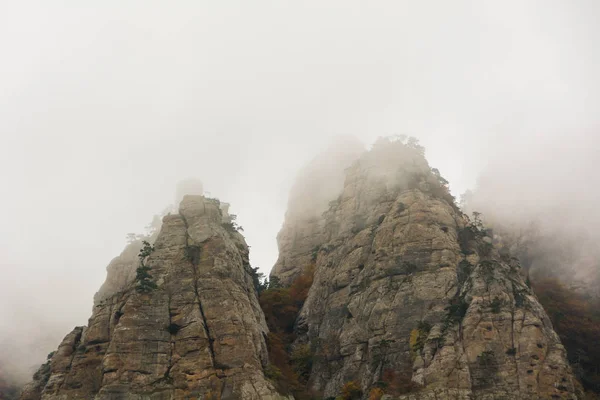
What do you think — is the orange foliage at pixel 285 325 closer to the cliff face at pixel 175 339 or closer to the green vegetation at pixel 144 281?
the cliff face at pixel 175 339

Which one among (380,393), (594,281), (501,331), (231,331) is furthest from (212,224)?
(594,281)

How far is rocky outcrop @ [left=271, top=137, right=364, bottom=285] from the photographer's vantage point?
12288cm

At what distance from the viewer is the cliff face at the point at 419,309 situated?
211 feet

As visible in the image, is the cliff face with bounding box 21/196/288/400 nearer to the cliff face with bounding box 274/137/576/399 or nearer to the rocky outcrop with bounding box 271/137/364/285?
the cliff face with bounding box 274/137/576/399

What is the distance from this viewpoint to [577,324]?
86.9 m

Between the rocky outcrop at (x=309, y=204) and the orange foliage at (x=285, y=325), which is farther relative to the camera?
the rocky outcrop at (x=309, y=204)

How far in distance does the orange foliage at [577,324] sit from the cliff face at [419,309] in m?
9.66

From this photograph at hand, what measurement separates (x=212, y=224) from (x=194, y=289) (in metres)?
12.1

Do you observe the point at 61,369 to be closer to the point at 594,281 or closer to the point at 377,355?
the point at 377,355

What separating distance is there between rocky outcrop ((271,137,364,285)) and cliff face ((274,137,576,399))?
25.1 meters

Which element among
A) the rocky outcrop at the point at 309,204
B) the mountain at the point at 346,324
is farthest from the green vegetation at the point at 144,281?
the rocky outcrop at the point at 309,204

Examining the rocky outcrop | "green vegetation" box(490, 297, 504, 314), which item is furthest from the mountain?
the rocky outcrop

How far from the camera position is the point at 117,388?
6400 centimetres

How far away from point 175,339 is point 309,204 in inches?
2722
